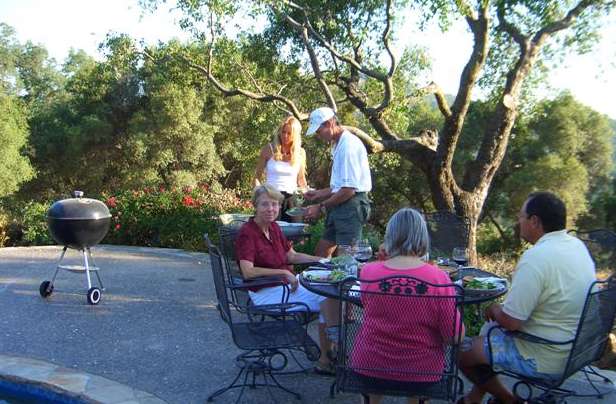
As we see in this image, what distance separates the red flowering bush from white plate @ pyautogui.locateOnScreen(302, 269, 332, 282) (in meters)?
5.77

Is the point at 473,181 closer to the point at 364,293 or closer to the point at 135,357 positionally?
the point at 135,357

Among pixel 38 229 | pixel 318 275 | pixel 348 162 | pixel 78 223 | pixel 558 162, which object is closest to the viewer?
pixel 318 275

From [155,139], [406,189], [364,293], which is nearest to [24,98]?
[155,139]

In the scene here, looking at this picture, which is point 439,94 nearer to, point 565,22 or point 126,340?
point 565,22

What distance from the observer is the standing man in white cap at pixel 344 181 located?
4293mm

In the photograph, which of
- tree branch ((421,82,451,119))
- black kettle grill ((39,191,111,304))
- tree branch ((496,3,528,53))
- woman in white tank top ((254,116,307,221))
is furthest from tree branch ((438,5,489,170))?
black kettle grill ((39,191,111,304))

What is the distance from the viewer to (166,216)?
952 cm

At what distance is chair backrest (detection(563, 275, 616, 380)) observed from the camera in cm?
260

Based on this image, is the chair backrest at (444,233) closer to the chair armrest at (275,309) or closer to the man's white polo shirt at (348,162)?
the man's white polo shirt at (348,162)

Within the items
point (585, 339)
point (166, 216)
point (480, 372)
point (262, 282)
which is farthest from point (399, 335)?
point (166, 216)

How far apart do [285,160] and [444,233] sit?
189cm

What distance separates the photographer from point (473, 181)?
1165cm

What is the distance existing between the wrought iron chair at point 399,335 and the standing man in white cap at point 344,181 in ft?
5.62

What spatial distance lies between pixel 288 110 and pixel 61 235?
25.1ft
